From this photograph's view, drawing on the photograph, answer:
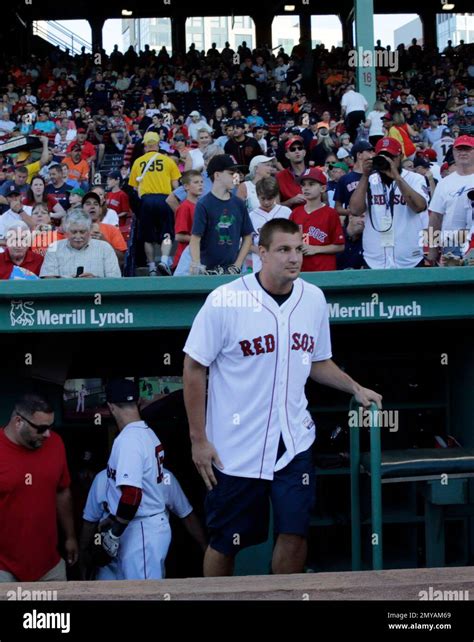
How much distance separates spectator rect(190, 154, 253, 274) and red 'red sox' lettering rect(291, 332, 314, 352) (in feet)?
8.23

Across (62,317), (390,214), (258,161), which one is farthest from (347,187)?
(62,317)

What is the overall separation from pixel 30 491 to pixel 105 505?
1.74 ft

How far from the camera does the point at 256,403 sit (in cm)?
423

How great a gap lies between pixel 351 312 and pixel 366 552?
1820 millimetres

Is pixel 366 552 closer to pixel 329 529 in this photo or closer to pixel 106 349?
pixel 329 529

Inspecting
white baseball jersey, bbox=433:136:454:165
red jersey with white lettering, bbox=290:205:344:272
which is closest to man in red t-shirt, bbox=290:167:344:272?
red jersey with white lettering, bbox=290:205:344:272

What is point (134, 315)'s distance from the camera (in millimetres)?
5004

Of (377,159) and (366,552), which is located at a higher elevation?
(377,159)

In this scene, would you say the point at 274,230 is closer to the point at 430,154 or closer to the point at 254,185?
the point at 254,185

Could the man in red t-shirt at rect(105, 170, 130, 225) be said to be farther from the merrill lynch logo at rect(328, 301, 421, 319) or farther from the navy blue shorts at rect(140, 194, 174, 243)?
the merrill lynch logo at rect(328, 301, 421, 319)

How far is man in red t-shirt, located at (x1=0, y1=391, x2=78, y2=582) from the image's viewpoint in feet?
16.8
